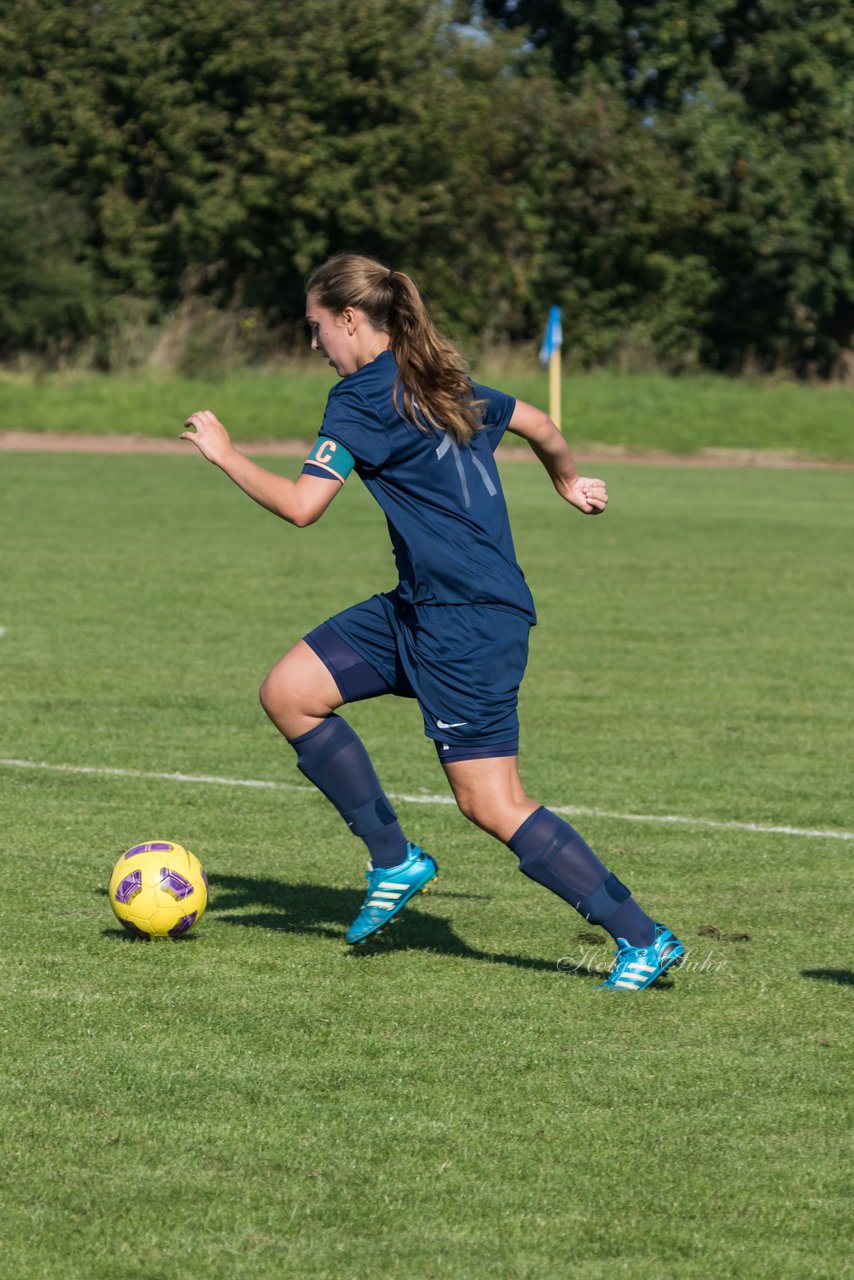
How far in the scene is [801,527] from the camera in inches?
800

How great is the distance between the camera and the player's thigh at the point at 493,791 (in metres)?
4.91

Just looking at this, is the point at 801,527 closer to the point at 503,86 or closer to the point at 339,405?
the point at 339,405

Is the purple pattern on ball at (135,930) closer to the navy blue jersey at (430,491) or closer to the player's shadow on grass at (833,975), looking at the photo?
the navy blue jersey at (430,491)

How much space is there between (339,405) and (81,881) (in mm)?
2052

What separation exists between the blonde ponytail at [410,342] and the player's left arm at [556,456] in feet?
0.67

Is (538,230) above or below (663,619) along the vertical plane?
above

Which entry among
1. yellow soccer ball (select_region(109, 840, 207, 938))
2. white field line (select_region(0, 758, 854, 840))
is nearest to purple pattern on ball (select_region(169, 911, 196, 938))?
yellow soccer ball (select_region(109, 840, 207, 938))

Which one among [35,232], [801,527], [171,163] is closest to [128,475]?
[801,527]

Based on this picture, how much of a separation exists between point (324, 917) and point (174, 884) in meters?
0.58

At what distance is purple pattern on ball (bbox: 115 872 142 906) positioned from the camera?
Result: 210 inches

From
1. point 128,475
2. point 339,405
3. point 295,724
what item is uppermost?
point 339,405

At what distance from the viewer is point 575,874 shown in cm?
493

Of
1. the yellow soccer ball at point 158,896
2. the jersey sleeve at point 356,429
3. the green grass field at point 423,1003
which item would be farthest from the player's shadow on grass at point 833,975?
the jersey sleeve at point 356,429

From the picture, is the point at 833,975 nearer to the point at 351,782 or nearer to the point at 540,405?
the point at 351,782
